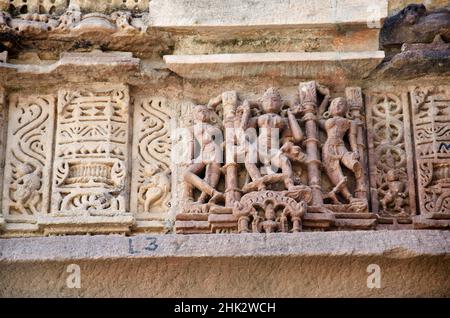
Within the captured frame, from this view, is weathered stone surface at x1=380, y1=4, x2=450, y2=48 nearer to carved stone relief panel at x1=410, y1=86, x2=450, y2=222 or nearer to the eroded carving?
carved stone relief panel at x1=410, y1=86, x2=450, y2=222

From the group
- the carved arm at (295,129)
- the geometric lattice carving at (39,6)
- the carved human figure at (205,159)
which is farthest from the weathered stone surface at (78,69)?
the carved arm at (295,129)

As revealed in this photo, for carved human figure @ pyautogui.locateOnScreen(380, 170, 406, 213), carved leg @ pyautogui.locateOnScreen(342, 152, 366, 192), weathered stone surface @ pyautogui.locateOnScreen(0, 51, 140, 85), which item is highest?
weathered stone surface @ pyautogui.locateOnScreen(0, 51, 140, 85)

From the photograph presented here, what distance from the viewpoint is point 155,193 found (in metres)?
6.90

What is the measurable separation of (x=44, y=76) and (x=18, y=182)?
0.74 metres

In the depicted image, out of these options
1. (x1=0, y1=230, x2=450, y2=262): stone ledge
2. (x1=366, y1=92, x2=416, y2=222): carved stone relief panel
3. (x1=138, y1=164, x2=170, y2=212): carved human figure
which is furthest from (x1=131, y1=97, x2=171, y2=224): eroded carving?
(x1=366, y1=92, x2=416, y2=222): carved stone relief panel

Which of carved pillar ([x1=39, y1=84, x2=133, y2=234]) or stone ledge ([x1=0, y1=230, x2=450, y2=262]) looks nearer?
stone ledge ([x1=0, y1=230, x2=450, y2=262])

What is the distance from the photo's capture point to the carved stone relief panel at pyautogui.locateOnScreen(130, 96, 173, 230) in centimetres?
688

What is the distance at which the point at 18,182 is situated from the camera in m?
6.96

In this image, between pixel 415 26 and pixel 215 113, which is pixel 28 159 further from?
pixel 415 26

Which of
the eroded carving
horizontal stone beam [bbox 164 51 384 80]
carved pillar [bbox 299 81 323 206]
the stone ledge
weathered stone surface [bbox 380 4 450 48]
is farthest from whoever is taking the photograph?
weathered stone surface [bbox 380 4 450 48]

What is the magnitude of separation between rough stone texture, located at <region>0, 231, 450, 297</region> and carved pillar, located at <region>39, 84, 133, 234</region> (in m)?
0.26

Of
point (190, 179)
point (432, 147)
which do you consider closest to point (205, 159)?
point (190, 179)

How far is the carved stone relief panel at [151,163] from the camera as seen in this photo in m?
6.88
